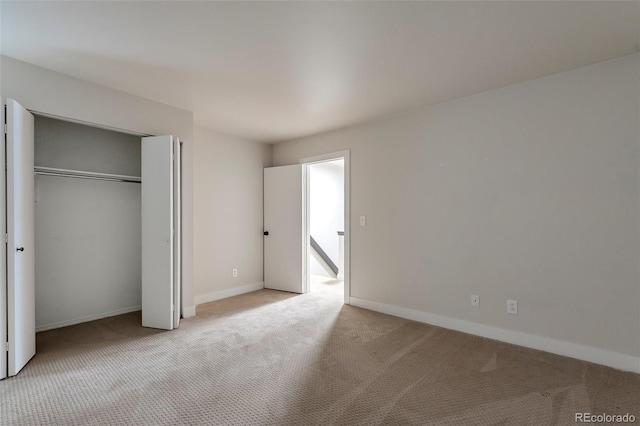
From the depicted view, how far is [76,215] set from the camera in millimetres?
3430

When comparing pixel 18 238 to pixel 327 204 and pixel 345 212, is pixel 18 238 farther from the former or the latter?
pixel 327 204

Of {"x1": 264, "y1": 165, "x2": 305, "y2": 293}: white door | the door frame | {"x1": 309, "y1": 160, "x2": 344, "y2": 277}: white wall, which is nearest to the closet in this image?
{"x1": 264, "y1": 165, "x2": 305, "y2": 293}: white door

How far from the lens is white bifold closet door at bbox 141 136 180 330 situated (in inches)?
125

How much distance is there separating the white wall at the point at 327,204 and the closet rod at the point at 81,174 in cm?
434

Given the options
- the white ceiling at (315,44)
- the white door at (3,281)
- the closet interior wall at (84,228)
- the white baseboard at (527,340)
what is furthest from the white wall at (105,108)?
the white baseboard at (527,340)

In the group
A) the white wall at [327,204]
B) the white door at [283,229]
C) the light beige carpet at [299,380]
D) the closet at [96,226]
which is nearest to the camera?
the light beige carpet at [299,380]

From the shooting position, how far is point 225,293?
14.8 ft

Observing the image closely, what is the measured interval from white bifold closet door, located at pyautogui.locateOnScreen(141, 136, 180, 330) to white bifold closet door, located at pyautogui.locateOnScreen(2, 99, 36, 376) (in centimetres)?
92

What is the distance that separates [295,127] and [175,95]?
156cm

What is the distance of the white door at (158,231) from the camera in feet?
10.4

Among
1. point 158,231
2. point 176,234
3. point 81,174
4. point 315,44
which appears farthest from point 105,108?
point 315,44

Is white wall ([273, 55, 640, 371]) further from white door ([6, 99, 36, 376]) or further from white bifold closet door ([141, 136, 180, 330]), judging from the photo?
white door ([6, 99, 36, 376])

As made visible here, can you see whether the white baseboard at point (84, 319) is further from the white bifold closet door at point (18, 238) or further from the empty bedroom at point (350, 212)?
the white bifold closet door at point (18, 238)

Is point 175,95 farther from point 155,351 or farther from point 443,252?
point 443,252
